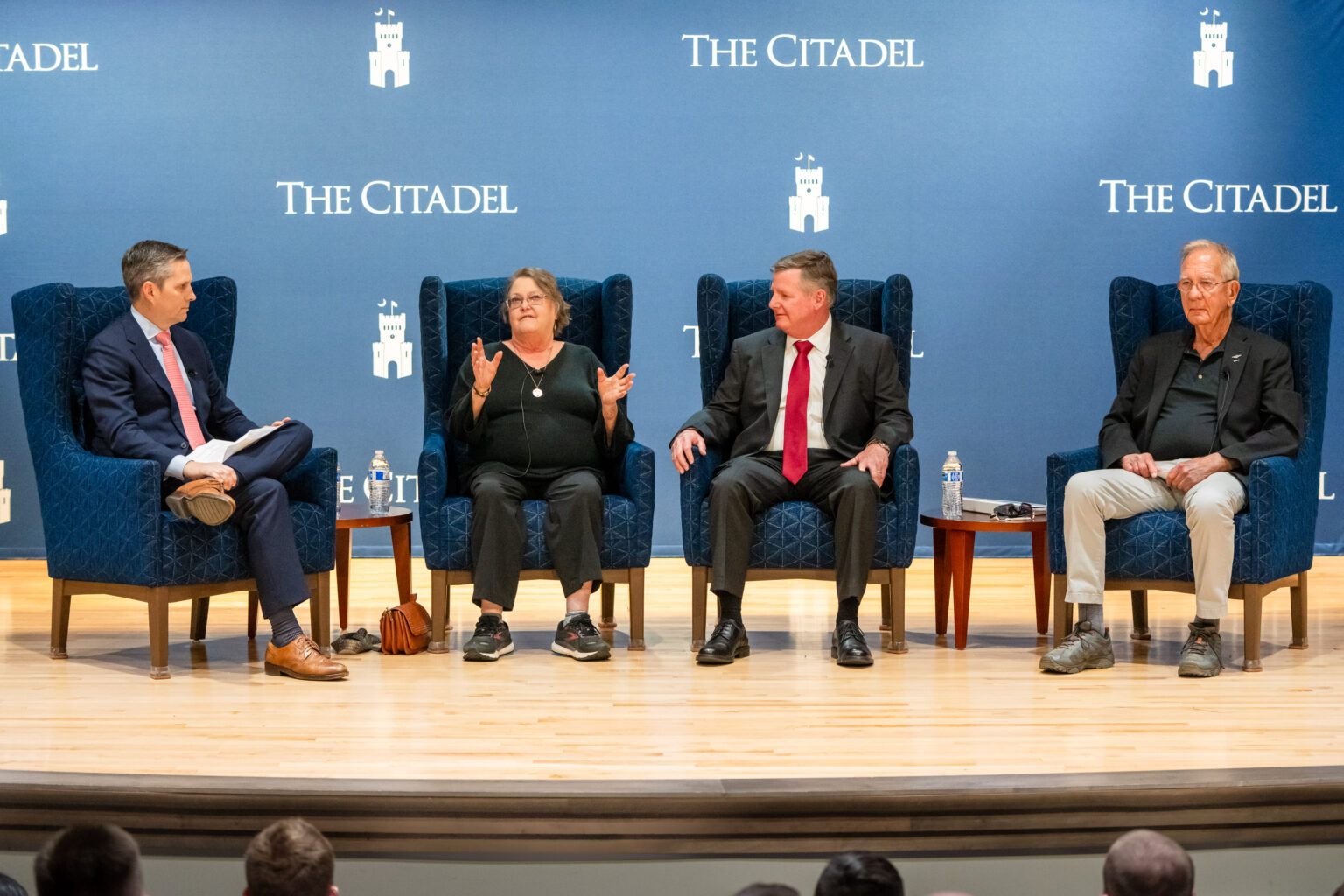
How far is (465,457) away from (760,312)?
100cm

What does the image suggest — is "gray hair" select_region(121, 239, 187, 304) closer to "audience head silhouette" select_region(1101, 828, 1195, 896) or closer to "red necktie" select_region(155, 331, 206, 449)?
"red necktie" select_region(155, 331, 206, 449)

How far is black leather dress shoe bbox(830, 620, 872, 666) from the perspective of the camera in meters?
3.33

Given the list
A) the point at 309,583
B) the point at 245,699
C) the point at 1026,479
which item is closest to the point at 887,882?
the point at 245,699

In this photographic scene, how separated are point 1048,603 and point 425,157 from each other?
3.23m

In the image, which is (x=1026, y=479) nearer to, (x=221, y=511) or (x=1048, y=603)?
(x=1048, y=603)

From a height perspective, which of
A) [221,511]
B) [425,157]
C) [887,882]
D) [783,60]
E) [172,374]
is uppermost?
[783,60]

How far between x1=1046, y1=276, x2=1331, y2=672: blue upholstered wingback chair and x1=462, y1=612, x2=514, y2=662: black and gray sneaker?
4.95 feet

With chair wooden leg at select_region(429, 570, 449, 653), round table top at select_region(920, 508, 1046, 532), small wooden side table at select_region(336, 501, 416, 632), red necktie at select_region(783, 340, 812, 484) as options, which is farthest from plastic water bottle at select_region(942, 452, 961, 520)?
small wooden side table at select_region(336, 501, 416, 632)

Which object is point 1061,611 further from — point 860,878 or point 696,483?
point 860,878

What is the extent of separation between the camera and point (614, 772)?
2287 mm

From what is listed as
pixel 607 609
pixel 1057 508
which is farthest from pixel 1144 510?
pixel 607 609

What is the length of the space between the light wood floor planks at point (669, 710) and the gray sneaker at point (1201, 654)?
4 cm

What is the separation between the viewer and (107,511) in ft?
10.6

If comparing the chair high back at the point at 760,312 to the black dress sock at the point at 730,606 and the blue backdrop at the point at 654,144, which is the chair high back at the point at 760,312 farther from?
the blue backdrop at the point at 654,144
